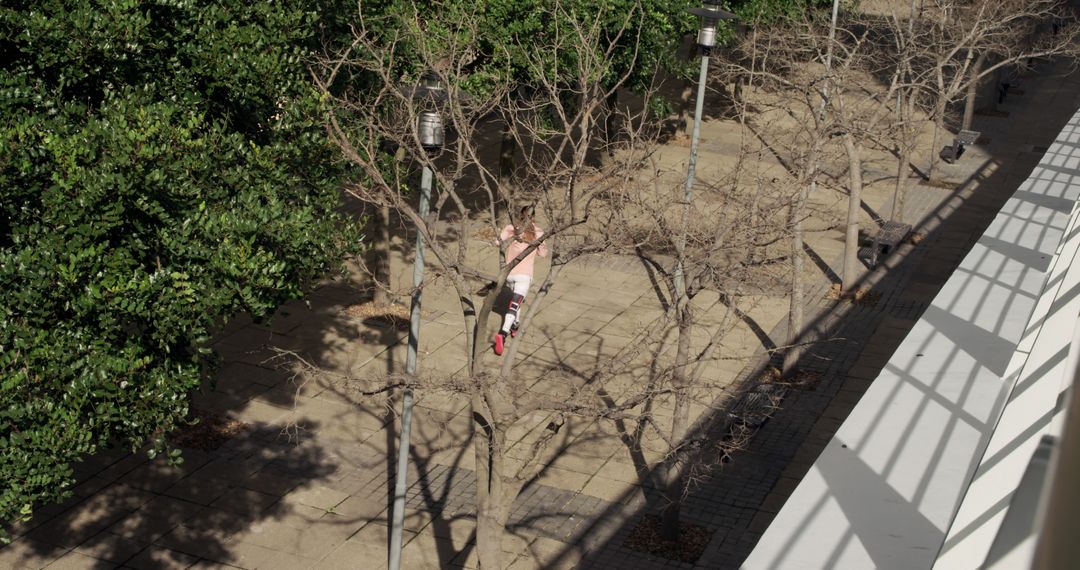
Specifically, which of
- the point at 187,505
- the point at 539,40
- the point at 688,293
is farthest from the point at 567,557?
the point at 539,40

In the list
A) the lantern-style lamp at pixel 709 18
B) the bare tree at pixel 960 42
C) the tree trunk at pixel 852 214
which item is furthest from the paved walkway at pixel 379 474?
the bare tree at pixel 960 42

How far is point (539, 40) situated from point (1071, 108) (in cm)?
2386

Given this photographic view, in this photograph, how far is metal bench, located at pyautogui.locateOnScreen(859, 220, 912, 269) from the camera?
65.7ft

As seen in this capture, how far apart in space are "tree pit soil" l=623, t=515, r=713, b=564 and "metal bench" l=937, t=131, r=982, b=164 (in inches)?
733

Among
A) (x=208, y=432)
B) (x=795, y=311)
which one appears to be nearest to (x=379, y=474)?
(x=208, y=432)

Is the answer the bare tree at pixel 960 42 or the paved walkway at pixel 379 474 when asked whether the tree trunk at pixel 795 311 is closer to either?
the paved walkway at pixel 379 474

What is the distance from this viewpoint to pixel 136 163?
8.39 metres

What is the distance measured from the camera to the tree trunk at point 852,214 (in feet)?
54.1

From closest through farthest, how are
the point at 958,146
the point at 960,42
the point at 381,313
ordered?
the point at 381,313 → the point at 960,42 → the point at 958,146

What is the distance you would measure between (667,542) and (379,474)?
348 centimetres

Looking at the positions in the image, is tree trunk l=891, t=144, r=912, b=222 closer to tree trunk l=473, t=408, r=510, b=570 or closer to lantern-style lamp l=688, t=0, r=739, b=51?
lantern-style lamp l=688, t=0, r=739, b=51

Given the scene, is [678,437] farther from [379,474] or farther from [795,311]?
[795,311]

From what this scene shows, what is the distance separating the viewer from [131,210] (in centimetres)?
872

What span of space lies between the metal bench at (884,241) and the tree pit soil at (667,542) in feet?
31.8
